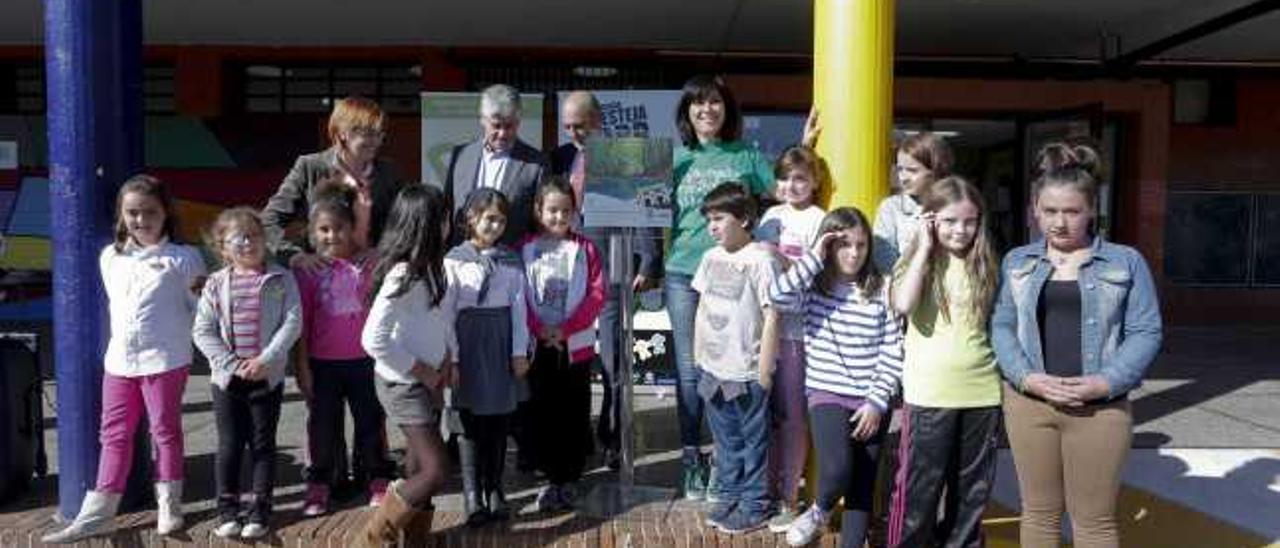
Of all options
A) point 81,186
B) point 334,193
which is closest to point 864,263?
point 334,193

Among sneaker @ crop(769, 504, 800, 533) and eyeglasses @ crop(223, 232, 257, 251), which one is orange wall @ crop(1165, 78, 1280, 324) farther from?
eyeglasses @ crop(223, 232, 257, 251)

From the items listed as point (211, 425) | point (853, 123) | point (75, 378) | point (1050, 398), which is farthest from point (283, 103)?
point (1050, 398)

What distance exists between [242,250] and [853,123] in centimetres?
239

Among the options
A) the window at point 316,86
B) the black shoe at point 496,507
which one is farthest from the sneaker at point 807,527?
the window at point 316,86

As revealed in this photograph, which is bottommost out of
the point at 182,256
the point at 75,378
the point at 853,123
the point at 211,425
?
the point at 211,425

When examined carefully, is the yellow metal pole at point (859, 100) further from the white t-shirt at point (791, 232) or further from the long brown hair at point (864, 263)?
the long brown hair at point (864, 263)

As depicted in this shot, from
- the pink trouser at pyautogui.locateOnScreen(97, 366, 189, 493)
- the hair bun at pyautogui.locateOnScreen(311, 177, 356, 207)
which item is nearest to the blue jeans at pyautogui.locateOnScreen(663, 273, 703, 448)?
the hair bun at pyautogui.locateOnScreen(311, 177, 356, 207)

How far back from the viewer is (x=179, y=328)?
3.96m

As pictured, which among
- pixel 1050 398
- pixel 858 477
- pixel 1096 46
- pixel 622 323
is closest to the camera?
pixel 1050 398

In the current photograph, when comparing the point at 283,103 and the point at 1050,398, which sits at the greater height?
the point at 283,103

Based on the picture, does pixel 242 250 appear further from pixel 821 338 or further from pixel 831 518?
pixel 831 518

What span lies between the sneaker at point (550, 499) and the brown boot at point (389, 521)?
→ 2.06 feet

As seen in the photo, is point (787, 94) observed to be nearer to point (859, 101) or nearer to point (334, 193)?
point (859, 101)

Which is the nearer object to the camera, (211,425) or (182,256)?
(182,256)
